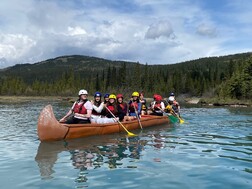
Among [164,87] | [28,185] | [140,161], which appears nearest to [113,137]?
[140,161]

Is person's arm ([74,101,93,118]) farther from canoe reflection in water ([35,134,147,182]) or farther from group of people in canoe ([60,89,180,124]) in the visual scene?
canoe reflection in water ([35,134,147,182])

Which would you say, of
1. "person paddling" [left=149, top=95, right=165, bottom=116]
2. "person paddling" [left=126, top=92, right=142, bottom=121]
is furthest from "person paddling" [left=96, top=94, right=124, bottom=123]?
"person paddling" [left=149, top=95, right=165, bottom=116]

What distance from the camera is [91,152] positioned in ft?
37.5

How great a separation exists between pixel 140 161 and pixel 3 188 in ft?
12.9

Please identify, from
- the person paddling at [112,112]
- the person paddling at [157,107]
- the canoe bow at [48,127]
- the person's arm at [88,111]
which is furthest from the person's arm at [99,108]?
the person paddling at [157,107]

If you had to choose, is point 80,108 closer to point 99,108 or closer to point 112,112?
point 99,108

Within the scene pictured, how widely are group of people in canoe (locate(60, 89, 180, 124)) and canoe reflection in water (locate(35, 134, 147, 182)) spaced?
1101 mm

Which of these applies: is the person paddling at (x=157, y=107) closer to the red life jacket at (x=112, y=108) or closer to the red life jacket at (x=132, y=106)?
the red life jacket at (x=132, y=106)

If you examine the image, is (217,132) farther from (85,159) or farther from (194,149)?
(85,159)

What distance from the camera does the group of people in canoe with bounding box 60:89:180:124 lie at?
14539mm

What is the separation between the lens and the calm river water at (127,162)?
784 centimetres

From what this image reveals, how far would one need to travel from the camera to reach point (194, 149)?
38.8 ft

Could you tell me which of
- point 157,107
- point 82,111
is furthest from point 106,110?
point 157,107

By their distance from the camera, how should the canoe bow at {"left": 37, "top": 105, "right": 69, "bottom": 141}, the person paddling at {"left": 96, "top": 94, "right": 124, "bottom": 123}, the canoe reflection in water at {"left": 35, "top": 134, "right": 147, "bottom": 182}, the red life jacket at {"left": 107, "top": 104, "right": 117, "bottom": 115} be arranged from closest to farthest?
the canoe reflection in water at {"left": 35, "top": 134, "right": 147, "bottom": 182}
the canoe bow at {"left": 37, "top": 105, "right": 69, "bottom": 141}
the person paddling at {"left": 96, "top": 94, "right": 124, "bottom": 123}
the red life jacket at {"left": 107, "top": 104, "right": 117, "bottom": 115}
